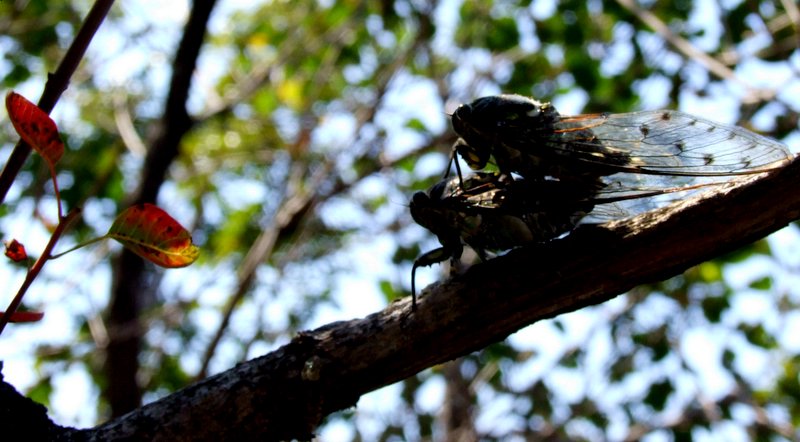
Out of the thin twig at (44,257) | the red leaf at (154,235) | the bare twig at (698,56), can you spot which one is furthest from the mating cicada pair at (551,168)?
the bare twig at (698,56)

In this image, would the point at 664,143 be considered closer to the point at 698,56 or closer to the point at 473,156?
the point at 473,156

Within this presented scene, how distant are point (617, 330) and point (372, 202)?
218 cm

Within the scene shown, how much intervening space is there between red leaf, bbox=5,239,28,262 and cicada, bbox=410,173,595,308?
87 cm

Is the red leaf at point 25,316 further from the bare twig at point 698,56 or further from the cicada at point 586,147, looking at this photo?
the bare twig at point 698,56

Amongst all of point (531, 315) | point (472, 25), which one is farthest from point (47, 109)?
point (472, 25)

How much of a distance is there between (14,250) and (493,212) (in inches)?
44.0

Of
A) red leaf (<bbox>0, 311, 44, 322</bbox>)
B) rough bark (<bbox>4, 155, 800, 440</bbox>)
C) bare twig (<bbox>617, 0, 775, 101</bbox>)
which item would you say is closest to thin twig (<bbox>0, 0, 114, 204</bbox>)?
red leaf (<bbox>0, 311, 44, 322</bbox>)

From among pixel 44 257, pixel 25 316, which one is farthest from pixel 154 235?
pixel 25 316

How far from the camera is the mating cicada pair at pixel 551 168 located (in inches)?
81.7

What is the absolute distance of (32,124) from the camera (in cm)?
160

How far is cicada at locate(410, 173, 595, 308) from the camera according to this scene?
6.80ft

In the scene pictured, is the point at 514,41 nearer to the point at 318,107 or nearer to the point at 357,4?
the point at 357,4

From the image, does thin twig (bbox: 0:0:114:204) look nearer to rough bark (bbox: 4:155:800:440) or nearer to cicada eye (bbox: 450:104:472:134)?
rough bark (bbox: 4:155:800:440)

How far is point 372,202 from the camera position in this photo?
674 cm
